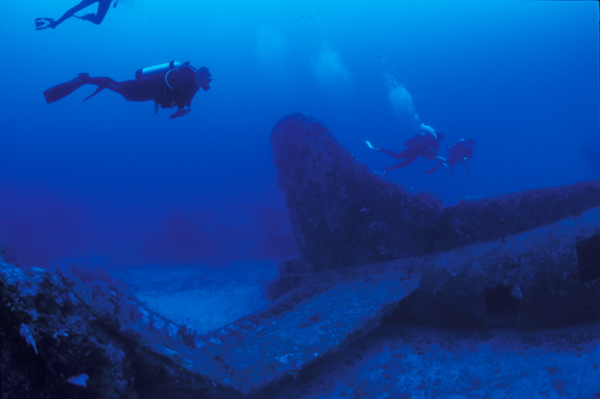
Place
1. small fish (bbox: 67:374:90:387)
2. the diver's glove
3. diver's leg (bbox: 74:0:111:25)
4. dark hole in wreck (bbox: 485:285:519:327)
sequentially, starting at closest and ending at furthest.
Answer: small fish (bbox: 67:374:90:387) < dark hole in wreck (bbox: 485:285:519:327) < the diver's glove < diver's leg (bbox: 74:0:111:25)

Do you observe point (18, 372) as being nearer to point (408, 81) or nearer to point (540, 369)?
point (540, 369)

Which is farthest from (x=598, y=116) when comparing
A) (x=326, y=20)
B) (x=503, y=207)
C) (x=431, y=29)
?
(x=503, y=207)

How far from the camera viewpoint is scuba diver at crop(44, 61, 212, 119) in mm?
5578

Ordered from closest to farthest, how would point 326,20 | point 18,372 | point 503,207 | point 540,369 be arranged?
point 18,372 → point 540,369 → point 503,207 → point 326,20

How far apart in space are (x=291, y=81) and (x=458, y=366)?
11568cm

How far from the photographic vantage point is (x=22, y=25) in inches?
3686

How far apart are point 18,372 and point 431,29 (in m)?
111

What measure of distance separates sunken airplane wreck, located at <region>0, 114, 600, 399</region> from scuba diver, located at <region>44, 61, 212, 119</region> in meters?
1.81

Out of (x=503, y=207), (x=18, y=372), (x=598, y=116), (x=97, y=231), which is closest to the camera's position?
(x=18, y=372)

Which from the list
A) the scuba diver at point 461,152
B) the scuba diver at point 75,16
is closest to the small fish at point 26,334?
the scuba diver at point 75,16

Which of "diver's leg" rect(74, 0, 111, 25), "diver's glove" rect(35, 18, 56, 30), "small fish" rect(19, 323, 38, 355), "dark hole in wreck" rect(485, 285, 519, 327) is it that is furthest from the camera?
"diver's leg" rect(74, 0, 111, 25)

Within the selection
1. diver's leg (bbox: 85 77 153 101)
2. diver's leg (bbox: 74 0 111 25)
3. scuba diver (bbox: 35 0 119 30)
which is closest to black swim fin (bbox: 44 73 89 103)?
diver's leg (bbox: 85 77 153 101)

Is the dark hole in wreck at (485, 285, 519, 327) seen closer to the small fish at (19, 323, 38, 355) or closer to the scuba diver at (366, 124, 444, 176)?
the small fish at (19, 323, 38, 355)

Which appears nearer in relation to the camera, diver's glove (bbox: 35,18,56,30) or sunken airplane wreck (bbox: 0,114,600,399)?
sunken airplane wreck (bbox: 0,114,600,399)
